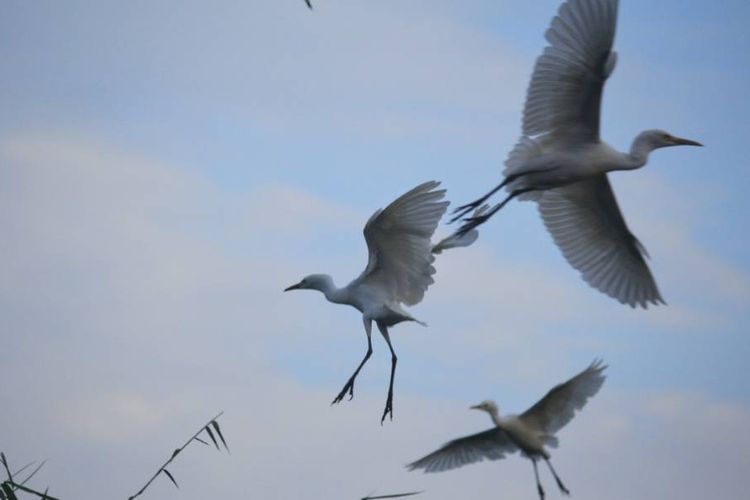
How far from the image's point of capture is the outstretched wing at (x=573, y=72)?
9133 mm

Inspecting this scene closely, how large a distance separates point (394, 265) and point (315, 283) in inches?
53.1

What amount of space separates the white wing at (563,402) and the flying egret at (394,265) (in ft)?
4.27

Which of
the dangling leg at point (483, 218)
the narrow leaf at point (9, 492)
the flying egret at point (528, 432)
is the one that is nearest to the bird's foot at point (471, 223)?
the dangling leg at point (483, 218)

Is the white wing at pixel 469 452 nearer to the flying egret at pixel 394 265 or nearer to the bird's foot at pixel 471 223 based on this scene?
the flying egret at pixel 394 265

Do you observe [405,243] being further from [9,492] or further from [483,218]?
[9,492]

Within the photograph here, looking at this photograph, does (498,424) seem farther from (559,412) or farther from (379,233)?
(379,233)

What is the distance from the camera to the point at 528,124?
9945mm

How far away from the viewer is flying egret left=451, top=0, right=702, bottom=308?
9258 mm

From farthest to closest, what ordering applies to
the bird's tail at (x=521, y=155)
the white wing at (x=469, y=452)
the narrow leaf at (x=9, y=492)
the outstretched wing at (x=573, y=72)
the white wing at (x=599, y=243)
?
the white wing at (x=469, y=452)
the white wing at (x=599, y=243)
the bird's tail at (x=521, y=155)
the outstretched wing at (x=573, y=72)
the narrow leaf at (x=9, y=492)

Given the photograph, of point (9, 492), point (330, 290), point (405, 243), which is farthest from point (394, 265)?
point (9, 492)

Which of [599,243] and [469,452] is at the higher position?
[599,243]

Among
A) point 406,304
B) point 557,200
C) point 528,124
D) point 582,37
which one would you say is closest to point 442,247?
point 406,304

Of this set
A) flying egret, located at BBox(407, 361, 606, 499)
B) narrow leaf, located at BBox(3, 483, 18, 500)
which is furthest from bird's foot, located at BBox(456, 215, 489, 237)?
narrow leaf, located at BBox(3, 483, 18, 500)

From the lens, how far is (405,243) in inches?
448
